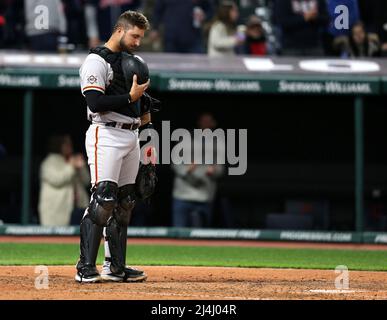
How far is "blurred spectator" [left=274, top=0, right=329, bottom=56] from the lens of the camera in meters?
14.2

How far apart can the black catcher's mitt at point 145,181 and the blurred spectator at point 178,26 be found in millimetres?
6289

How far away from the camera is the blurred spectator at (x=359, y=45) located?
1380 centimetres

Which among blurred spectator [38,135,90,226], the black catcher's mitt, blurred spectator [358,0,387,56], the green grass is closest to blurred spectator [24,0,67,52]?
blurred spectator [38,135,90,226]

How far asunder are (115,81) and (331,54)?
717cm

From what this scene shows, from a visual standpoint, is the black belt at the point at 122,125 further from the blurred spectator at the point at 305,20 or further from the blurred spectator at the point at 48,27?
the blurred spectator at the point at 305,20

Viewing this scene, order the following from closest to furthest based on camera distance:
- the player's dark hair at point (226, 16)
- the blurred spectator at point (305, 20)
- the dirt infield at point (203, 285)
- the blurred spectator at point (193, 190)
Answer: the dirt infield at point (203, 285)
the blurred spectator at point (193, 190)
the player's dark hair at point (226, 16)
the blurred spectator at point (305, 20)

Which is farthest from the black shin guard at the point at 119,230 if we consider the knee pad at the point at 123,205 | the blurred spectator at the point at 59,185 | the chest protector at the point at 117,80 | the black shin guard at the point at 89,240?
the blurred spectator at the point at 59,185

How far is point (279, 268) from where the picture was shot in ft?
30.8

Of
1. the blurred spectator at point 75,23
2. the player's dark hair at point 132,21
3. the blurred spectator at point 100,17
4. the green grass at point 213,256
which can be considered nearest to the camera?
the player's dark hair at point 132,21

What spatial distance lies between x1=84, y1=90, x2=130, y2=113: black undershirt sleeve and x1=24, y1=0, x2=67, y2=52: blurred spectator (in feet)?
18.7

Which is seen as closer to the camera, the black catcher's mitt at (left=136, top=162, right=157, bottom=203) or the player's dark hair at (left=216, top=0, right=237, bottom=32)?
the black catcher's mitt at (left=136, top=162, right=157, bottom=203)

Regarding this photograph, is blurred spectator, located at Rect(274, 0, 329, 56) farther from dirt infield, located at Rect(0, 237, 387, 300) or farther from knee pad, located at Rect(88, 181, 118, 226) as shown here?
knee pad, located at Rect(88, 181, 118, 226)

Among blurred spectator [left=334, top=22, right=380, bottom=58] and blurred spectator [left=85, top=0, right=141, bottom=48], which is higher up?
blurred spectator [left=85, top=0, right=141, bottom=48]

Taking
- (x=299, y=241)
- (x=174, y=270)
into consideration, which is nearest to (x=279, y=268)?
(x=174, y=270)
